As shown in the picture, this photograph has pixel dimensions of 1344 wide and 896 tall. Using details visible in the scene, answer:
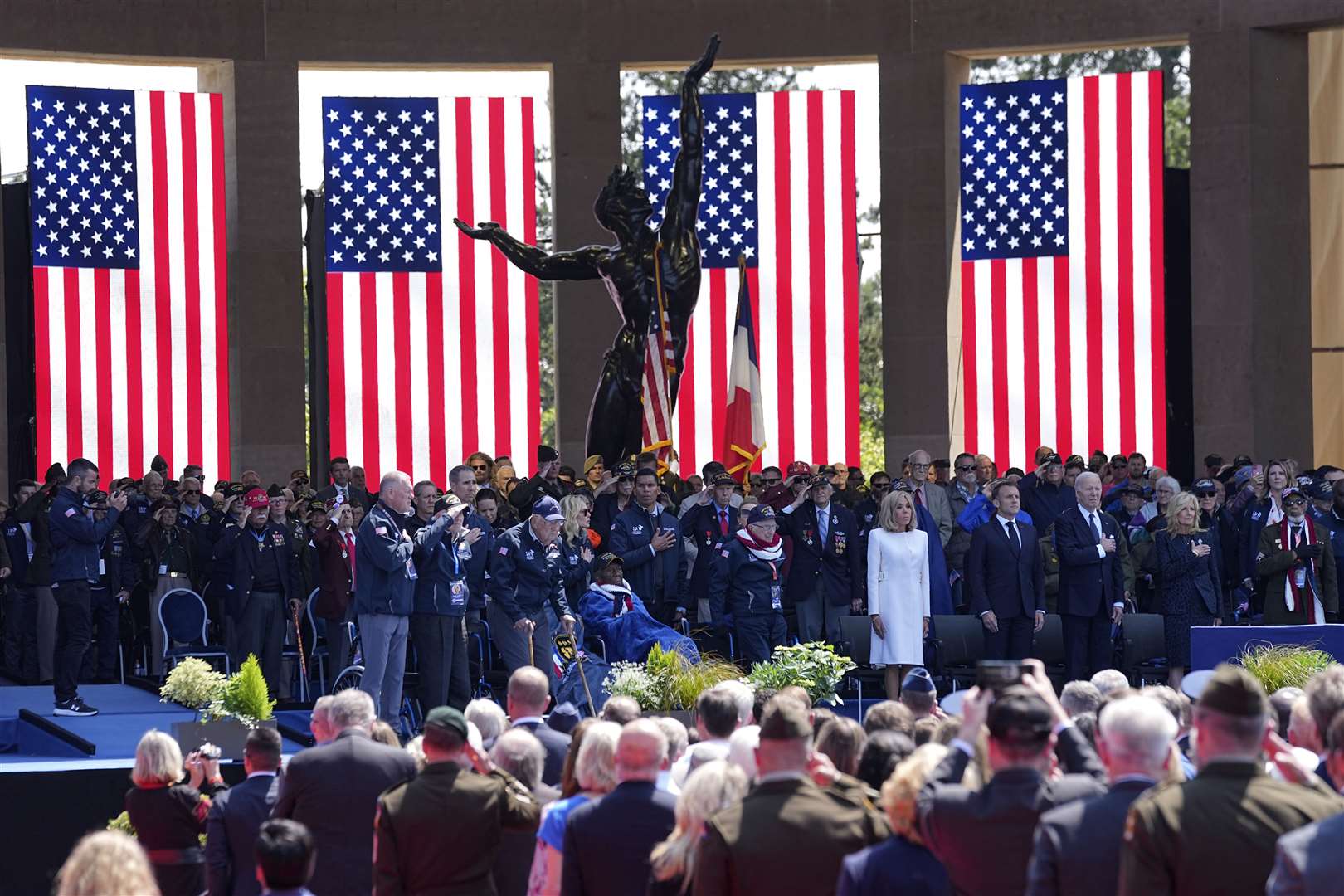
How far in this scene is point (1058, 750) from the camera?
620cm

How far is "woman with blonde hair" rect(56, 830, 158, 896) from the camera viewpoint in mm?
4551

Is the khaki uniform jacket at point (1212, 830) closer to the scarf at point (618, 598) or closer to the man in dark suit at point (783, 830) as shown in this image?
the man in dark suit at point (783, 830)

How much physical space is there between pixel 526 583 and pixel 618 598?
36.1 inches

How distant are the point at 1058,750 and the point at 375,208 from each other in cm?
1763

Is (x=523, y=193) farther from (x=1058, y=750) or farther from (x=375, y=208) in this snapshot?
(x=1058, y=750)

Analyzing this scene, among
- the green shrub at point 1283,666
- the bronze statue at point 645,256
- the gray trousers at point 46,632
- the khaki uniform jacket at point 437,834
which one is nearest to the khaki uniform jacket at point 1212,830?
the khaki uniform jacket at point 437,834

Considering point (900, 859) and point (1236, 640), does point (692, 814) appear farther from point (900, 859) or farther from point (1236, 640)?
point (1236, 640)

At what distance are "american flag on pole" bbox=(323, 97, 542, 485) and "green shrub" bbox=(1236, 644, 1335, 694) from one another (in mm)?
12062

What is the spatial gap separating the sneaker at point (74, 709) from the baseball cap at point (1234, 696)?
11.3 metres

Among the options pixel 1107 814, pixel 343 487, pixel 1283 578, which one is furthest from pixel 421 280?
pixel 1107 814

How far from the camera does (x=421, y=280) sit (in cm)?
2291

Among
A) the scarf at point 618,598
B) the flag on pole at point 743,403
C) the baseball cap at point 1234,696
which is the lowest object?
the scarf at point 618,598

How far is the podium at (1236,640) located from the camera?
511 inches

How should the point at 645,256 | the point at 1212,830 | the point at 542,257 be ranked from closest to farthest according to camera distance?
the point at 1212,830, the point at 645,256, the point at 542,257
